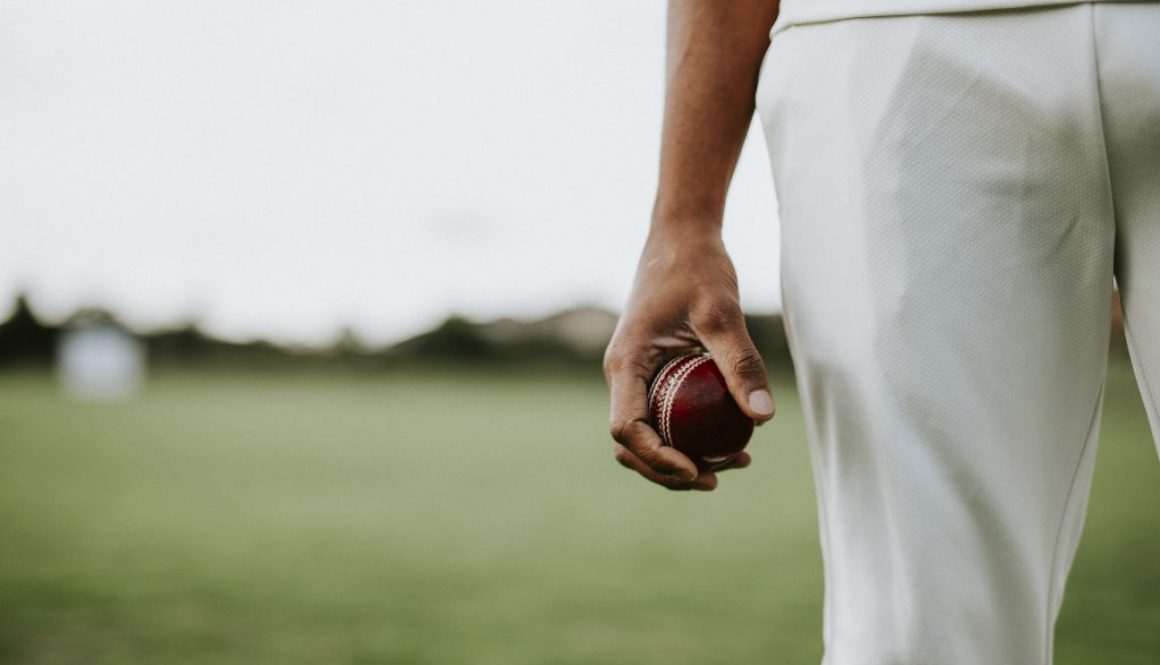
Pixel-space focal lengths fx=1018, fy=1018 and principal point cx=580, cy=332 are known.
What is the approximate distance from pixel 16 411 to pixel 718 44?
1885 cm

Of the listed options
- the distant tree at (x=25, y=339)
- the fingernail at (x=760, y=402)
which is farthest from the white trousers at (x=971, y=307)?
the distant tree at (x=25, y=339)

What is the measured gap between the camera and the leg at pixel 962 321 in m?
0.88

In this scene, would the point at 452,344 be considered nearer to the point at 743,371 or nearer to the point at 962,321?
the point at 743,371

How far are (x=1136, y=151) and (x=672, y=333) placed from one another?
52 centimetres

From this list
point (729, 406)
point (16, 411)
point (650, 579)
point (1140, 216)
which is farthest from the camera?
point (16, 411)

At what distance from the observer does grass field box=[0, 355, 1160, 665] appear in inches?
142

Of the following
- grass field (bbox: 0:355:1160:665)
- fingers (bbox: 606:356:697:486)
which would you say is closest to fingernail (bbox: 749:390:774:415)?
fingers (bbox: 606:356:697:486)

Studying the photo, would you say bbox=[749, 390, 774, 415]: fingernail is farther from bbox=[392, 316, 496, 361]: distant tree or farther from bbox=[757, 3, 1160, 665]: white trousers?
bbox=[392, 316, 496, 361]: distant tree

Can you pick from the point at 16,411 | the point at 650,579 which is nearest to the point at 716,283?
the point at 650,579

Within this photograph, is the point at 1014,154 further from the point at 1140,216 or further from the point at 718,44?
the point at 718,44

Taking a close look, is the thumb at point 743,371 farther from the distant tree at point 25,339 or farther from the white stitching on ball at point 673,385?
the distant tree at point 25,339

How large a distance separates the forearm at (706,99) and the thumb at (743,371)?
0.44 ft

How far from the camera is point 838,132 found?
3.08ft

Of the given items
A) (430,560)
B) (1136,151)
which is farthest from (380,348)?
(1136,151)
